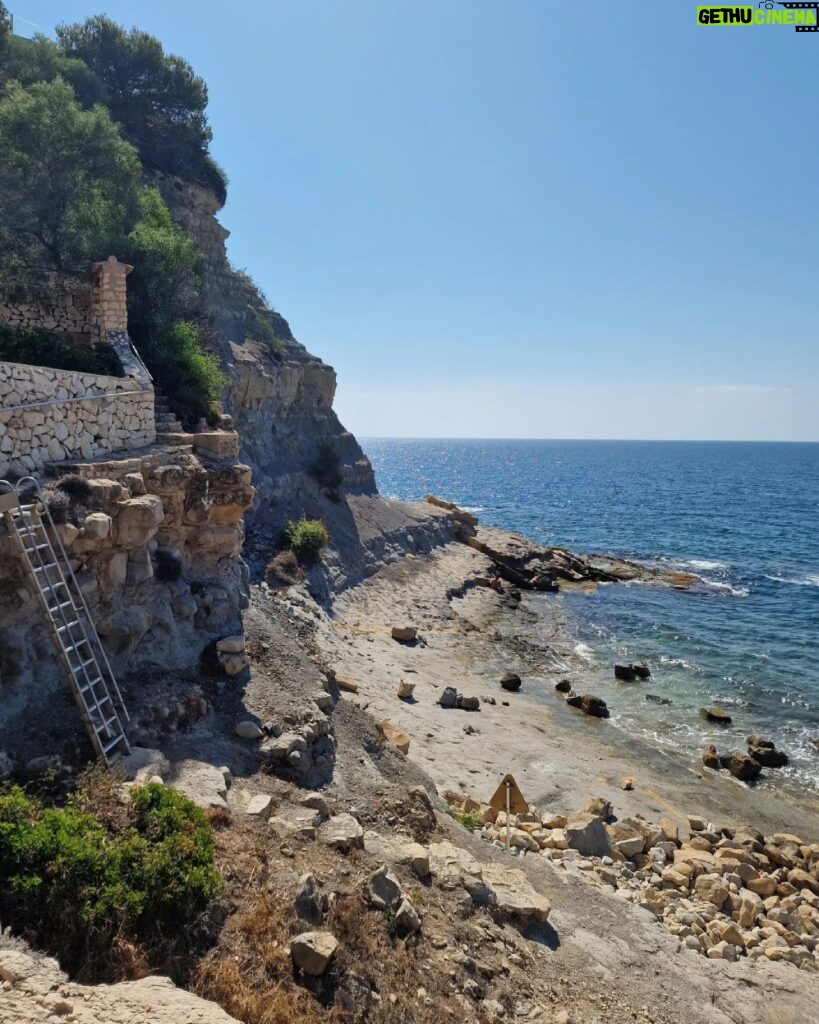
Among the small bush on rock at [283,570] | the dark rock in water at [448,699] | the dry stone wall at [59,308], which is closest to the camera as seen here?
the dry stone wall at [59,308]

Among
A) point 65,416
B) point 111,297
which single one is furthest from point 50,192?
point 65,416

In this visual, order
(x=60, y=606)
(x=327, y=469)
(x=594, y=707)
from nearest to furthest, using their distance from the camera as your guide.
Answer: (x=60, y=606), (x=594, y=707), (x=327, y=469)

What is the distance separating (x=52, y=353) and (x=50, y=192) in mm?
9295

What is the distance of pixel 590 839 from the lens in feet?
48.0

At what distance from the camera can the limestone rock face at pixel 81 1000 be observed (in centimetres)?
505

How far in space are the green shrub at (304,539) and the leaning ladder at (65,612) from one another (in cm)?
1944

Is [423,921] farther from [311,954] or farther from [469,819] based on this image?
[469,819]

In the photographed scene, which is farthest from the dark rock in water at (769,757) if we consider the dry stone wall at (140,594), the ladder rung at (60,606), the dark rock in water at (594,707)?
the ladder rung at (60,606)

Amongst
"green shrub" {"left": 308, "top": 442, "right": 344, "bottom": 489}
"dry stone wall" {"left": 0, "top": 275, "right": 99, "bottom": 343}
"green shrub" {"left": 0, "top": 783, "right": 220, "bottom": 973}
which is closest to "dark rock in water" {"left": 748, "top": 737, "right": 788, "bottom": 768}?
"green shrub" {"left": 0, "top": 783, "right": 220, "bottom": 973}

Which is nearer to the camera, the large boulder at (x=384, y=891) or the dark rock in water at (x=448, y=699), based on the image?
the large boulder at (x=384, y=891)

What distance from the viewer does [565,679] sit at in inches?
1075

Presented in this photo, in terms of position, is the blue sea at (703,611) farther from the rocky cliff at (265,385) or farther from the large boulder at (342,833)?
the rocky cliff at (265,385)

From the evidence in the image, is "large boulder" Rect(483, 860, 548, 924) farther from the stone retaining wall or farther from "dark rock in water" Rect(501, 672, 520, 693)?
"dark rock in water" Rect(501, 672, 520, 693)

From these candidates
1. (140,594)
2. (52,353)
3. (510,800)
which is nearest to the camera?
(140,594)
